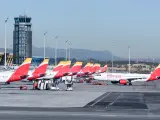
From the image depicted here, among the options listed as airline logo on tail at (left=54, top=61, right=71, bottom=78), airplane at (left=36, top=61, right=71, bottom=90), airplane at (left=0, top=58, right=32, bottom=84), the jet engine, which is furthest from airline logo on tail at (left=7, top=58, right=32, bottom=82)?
the jet engine

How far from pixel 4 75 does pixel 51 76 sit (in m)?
16.4

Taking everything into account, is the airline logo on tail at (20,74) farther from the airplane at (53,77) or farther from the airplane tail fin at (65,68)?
the airplane tail fin at (65,68)

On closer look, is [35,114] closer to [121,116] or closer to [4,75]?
[121,116]

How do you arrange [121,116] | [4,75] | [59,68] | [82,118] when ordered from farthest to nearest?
[59,68], [4,75], [121,116], [82,118]

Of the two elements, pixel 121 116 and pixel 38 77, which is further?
pixel 38 77

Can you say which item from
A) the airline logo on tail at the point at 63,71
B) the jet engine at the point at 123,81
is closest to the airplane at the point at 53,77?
the airline logo on tail at the point at 63,71

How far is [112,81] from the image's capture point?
130 metres

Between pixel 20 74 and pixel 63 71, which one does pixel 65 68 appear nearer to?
pixel 63 71

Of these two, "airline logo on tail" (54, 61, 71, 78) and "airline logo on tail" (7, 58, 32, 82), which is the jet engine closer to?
"airline logo on tail" (54, 61, 71, 78)

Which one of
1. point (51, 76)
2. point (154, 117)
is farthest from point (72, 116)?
point (51, 76)

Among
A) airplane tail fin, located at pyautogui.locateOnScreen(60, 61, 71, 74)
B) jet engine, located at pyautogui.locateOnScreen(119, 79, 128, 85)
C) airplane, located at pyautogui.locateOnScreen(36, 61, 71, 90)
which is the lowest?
jet engine, located at pyautogui.locateOnScreen(119, 79, 128, 85)

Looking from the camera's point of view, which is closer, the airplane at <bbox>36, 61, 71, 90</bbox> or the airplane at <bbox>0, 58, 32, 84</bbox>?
the airplane at <bbox>0, 58, 32, 84</bbox>

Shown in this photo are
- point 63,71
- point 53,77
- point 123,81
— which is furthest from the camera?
point 123,81

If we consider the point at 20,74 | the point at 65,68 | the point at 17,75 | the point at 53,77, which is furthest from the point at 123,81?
the point at 17,75
